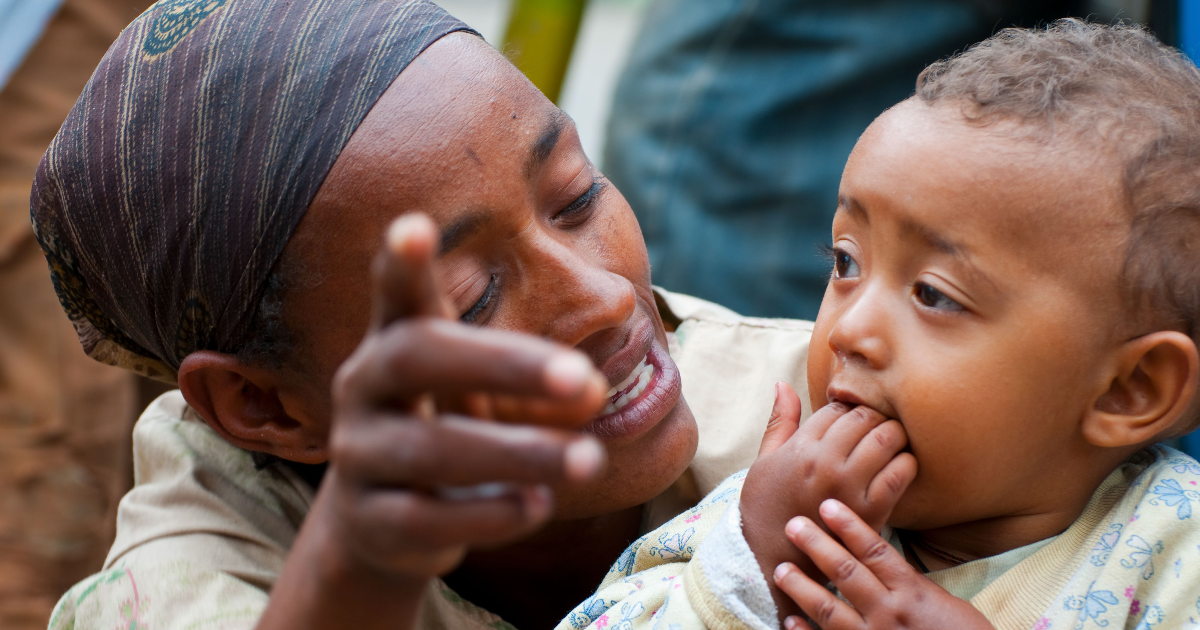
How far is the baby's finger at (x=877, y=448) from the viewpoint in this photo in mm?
1350

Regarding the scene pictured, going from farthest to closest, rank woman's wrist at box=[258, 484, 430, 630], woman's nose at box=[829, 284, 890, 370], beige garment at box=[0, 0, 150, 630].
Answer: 1. beige garment at box=[0, 0, 150, 630]
2. woman's nose at box=[829, 284, 890, 370]
3. woman's wrist at box=[258, 484, 430, 630]

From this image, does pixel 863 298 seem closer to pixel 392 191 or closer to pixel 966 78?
pixel 966 78

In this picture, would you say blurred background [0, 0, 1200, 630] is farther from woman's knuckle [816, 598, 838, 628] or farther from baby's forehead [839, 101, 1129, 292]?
woman's knuckle [816, 598, 838, 628]

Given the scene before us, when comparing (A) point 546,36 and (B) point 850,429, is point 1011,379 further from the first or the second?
(A) point 546,36

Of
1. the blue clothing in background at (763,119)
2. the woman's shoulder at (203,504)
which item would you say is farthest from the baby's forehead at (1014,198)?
the blue clothing in background at (763,119)

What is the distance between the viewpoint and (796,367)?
208cm

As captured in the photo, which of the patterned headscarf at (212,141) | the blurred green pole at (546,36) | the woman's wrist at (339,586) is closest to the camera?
the woman's wrist at (339,586)

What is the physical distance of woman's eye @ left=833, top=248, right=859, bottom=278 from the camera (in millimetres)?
1540

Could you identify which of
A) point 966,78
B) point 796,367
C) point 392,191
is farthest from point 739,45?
point 392,191

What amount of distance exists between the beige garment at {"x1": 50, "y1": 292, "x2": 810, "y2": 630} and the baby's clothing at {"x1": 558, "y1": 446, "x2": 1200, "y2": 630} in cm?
51

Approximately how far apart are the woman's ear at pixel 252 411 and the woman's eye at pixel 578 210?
1.75 ft

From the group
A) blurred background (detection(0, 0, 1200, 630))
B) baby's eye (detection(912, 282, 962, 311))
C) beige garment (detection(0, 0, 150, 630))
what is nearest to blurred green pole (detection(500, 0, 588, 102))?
blurred background (detection(0, 0, 1200, 630))

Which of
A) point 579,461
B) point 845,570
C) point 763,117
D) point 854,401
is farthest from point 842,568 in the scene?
point 763,117

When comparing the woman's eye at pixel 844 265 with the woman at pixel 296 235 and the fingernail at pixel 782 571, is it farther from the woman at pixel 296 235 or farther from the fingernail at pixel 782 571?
the fingernail at pixel 782 571
